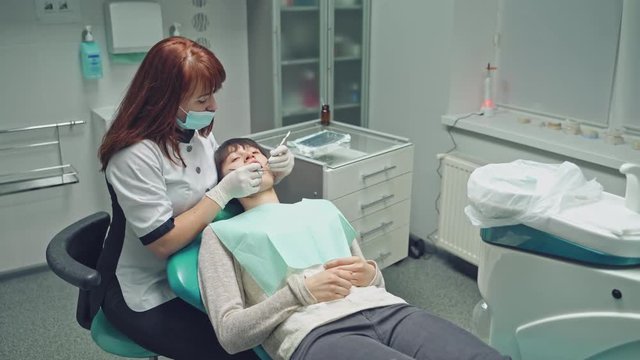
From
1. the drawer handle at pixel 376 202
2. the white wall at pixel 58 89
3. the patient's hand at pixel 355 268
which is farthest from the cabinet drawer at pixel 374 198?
the white wall at pixel 58 89

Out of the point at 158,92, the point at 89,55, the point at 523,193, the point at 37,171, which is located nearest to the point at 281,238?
the point at 158,92

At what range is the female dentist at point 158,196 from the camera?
1439 mm

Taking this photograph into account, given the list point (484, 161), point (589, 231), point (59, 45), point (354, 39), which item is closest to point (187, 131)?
point (589, 231)

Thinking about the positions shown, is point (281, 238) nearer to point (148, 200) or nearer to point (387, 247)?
point (148, 200)

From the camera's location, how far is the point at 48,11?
253 cm

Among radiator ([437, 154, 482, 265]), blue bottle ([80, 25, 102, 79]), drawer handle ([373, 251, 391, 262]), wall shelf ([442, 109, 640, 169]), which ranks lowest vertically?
drawer handle ([373, 251, 391, 262])

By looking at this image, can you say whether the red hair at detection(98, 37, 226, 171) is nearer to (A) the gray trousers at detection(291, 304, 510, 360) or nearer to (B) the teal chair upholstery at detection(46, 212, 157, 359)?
(B) the teal chair upholstery at detection(46, 212, 157, 359)

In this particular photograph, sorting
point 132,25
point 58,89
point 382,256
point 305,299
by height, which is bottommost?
point 382,256

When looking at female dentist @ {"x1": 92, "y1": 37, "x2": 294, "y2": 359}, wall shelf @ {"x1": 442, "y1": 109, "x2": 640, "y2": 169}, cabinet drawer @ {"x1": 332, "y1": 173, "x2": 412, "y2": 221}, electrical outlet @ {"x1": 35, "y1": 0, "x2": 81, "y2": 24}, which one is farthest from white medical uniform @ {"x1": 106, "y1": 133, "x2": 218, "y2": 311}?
wall shelf @ {"x1": 442, "y1": 109, "x2": 640, "y2": 169}

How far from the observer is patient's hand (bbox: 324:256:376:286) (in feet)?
4.82

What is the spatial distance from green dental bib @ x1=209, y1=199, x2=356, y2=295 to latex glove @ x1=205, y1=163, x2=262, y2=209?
0.06 metres

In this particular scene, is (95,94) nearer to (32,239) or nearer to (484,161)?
(32,239)

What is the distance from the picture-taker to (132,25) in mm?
2621

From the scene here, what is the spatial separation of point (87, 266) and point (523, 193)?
1119mm
